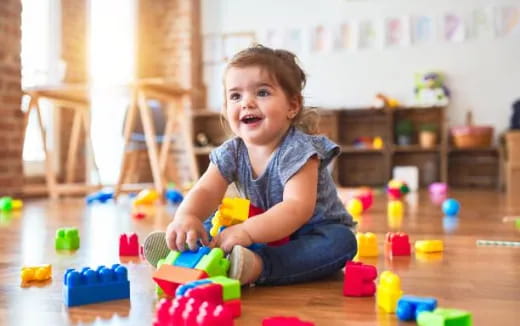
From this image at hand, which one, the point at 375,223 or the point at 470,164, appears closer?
the point at 375,223

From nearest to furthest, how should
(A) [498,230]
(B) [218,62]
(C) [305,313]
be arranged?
(C) [305,313] < (A) [498,230] < (B) [218,62]

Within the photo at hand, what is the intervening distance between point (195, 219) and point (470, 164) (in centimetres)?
468

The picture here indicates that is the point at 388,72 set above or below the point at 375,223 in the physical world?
above

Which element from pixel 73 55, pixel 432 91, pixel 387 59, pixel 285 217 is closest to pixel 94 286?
pixel 285 217

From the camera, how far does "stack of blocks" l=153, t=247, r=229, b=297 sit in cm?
89

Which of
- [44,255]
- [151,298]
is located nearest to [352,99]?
[44,255]

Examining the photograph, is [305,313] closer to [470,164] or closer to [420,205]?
[420,205]

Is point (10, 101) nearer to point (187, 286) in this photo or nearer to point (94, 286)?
point (94, 286)

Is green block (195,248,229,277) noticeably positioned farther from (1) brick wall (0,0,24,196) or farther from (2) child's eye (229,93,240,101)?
(1) brick wall (0,0,24,196)

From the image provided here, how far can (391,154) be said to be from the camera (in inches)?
205

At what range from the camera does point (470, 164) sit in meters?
5.26

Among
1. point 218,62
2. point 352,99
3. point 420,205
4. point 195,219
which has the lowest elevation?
point 420,205

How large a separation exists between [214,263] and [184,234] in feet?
0.34

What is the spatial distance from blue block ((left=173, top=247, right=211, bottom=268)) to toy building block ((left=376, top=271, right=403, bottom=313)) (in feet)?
0.95
